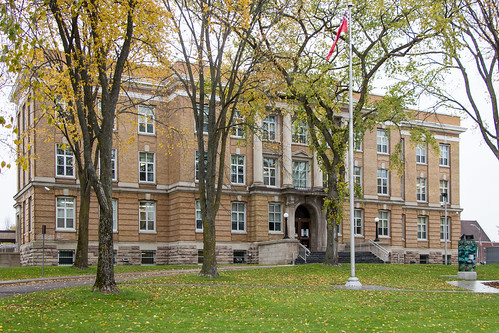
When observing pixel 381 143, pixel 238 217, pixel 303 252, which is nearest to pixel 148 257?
pixel 238 217

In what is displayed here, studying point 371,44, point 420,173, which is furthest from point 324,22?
point 420,173

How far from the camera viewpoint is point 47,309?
1390 cm

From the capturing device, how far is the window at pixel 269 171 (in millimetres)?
45438

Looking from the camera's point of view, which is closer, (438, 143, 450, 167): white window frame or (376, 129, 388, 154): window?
(376, 129, 388, 154): window

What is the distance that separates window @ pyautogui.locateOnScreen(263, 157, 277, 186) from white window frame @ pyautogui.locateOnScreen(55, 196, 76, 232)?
15.0 meters

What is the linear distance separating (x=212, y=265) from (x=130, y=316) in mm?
10770

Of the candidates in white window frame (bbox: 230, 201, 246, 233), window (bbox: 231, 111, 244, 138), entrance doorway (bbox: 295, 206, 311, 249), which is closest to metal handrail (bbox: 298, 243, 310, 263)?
white window frame (bbox: 230, 201, 246, 233)

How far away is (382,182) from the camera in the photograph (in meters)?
52.6

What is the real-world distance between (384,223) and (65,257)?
93.5 feet

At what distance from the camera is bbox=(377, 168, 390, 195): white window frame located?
5244 cm

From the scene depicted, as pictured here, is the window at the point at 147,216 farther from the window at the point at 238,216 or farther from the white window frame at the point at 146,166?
the window at the point at 238,216

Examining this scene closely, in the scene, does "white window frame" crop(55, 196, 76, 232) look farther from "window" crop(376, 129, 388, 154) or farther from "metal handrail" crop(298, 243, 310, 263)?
"window" crop(376, 129, 388, 154)

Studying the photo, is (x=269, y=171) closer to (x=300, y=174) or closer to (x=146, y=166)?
(x=300, y=174)

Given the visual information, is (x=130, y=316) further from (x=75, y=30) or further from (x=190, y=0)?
(x=190, y=0)
